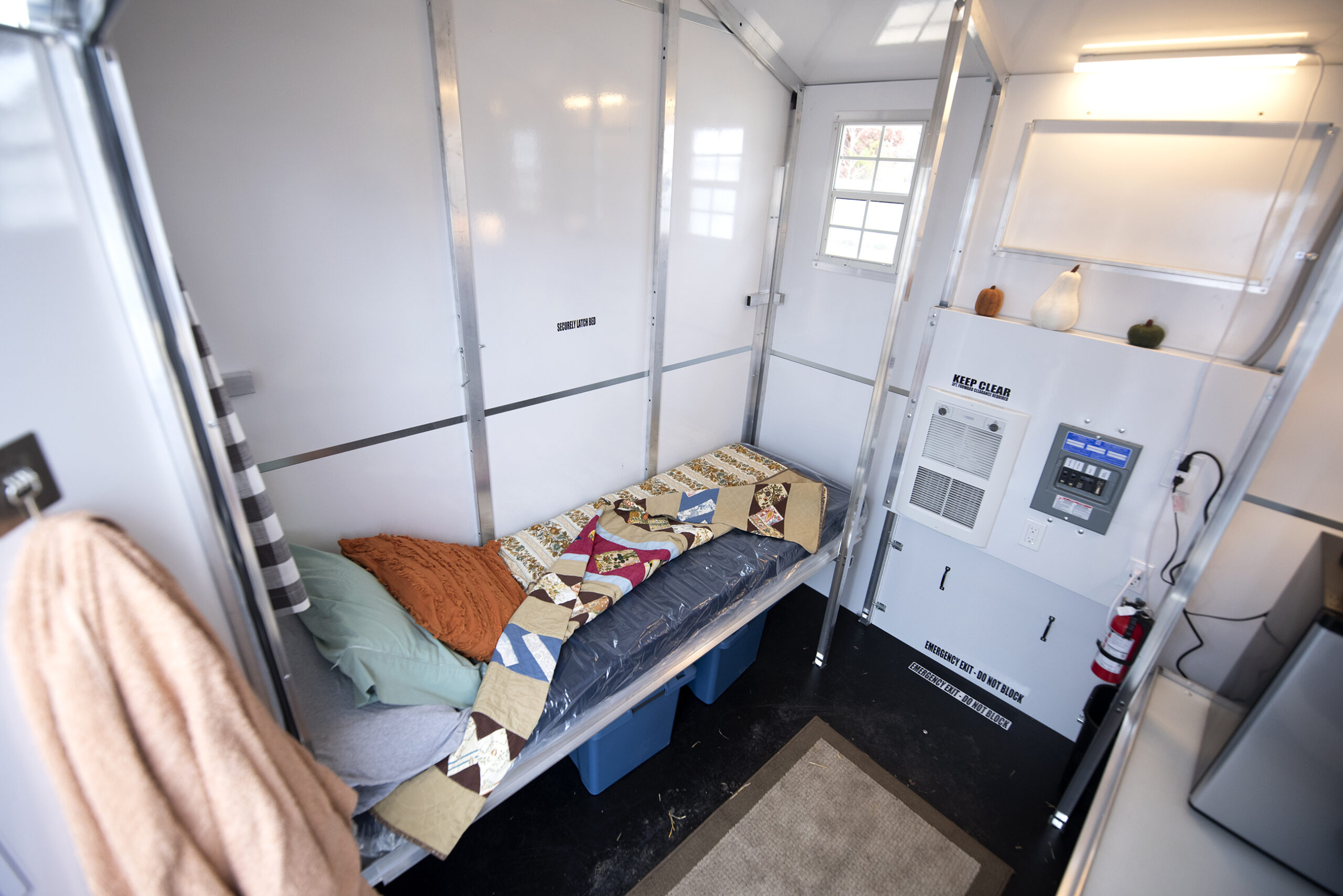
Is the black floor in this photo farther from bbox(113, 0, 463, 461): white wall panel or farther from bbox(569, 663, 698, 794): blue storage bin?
bbox(113, 0, 463, 461): white wall panel

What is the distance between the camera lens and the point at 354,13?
159 centimetres

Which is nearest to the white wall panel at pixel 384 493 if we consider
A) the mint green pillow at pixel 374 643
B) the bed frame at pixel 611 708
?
the mint green pillow at pixel 374 643

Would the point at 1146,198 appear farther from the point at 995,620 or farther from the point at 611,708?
the point at 611,708

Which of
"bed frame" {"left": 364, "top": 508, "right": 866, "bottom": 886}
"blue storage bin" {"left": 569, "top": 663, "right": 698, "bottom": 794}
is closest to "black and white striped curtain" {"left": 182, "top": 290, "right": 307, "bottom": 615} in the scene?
"bed frame" {"left": 364, "top": 508, "right": 866, "bottom": 886}

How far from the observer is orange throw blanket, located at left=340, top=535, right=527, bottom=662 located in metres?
1.85

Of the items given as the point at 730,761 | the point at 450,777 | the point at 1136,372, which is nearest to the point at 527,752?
the point at 450,777

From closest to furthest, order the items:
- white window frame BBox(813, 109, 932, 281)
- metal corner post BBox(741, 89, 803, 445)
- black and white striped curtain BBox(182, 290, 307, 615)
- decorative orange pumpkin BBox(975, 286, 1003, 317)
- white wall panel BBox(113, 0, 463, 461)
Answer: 1. black and white striped curtain BBox(182, 290, 307, 615)
2. white wall panel BBox(113, 0, 463, 461)
3. decorative orange pumpkin BBox(975, 286, 1003, 317)
4. white window frame BBox(813, 109, 932, 281)
5. metal corner post BBox(741, 89, 803, 445)

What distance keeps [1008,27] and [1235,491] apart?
5.54 ft

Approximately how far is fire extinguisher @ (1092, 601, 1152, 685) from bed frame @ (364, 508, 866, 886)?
1051 millimetres

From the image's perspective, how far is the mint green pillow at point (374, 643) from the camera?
156cm

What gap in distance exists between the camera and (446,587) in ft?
6.46

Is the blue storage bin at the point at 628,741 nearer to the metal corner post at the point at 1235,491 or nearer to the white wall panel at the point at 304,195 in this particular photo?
the white wall panel at the point at 304,195

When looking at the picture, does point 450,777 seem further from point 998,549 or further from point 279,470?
point 998,549

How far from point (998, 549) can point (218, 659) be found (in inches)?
102
